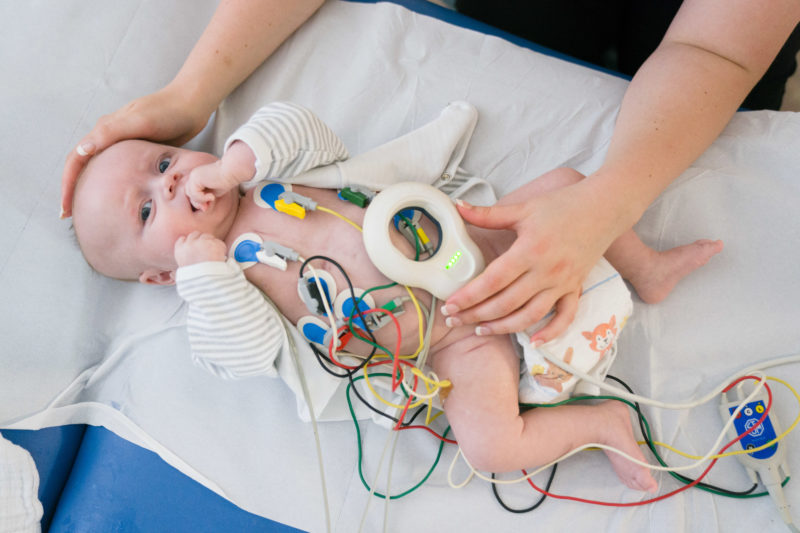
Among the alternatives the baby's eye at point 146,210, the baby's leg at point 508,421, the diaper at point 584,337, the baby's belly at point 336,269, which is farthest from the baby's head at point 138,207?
the diaper at point 584,337

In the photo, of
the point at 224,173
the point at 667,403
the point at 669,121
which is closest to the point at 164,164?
the point at 224,173

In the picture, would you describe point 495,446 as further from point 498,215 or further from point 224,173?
point 224,173

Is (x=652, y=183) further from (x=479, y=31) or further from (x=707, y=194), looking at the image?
(x=479, y=31)

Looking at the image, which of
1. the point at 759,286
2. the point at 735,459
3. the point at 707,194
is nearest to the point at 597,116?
the point at 707,194

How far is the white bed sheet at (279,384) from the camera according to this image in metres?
1.17

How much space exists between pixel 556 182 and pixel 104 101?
1.09 m

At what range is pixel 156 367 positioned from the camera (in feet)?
4.13

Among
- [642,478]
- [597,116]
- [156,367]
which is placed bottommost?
[156,367]

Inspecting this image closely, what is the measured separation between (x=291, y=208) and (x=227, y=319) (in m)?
0.27

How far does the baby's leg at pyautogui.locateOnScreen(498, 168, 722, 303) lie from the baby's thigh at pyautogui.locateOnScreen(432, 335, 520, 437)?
1.03ft

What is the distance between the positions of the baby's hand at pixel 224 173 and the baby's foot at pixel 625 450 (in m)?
0.87

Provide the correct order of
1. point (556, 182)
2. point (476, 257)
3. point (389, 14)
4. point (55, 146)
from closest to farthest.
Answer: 1. point (476, 257)
2. point (556, 182)
3. point (55, 146)
4. point (389, 14)

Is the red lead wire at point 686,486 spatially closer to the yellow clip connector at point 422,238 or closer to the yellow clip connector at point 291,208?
the yellow clip connector at point 422,238

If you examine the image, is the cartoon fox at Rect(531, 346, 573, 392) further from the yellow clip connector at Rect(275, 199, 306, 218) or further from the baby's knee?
the yellow clip connector at Rect(275, 199, 306, 218)
